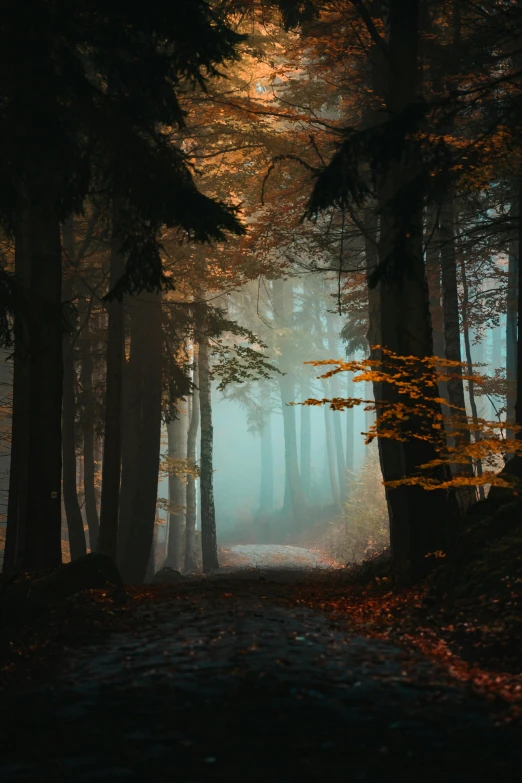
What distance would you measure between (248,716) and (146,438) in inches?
468

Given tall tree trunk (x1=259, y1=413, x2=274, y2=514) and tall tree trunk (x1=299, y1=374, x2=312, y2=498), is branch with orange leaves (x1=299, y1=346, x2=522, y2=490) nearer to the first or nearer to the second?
tall tree trunk (x1=299, y1=374, x2=312, y2=498)

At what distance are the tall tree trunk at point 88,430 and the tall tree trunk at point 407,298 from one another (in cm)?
845

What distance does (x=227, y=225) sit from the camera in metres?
9.31

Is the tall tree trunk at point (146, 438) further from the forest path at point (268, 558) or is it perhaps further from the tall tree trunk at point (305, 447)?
the tall tree trunk at point (305, 447)

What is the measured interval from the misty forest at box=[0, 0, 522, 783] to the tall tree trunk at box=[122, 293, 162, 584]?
A: 53 millimetres

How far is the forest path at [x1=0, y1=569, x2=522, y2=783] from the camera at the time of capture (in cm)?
390

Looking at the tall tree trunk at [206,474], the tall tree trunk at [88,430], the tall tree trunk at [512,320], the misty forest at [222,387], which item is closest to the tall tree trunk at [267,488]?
the tall tree trunk at [206,474]

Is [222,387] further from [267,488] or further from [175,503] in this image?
[267,488]

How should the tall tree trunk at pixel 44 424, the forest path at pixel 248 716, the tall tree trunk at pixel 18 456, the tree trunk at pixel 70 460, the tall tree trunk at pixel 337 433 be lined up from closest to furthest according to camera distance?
the forest path at pixel 248 716 → the tall tree trunk at pixel 44 424 → the tall tree trunk at pixel 18 456 → the tree trunk at pixel 70 460 → the tall tree trunk at pixel 337 433

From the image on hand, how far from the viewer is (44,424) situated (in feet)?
31.2

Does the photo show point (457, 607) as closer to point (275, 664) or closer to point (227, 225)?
point (275, 664)

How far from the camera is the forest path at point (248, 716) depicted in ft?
12.8

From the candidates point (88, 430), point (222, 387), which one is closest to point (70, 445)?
point (88, 430)

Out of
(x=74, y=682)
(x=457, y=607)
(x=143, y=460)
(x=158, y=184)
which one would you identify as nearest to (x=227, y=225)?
(x=158, y=184)
